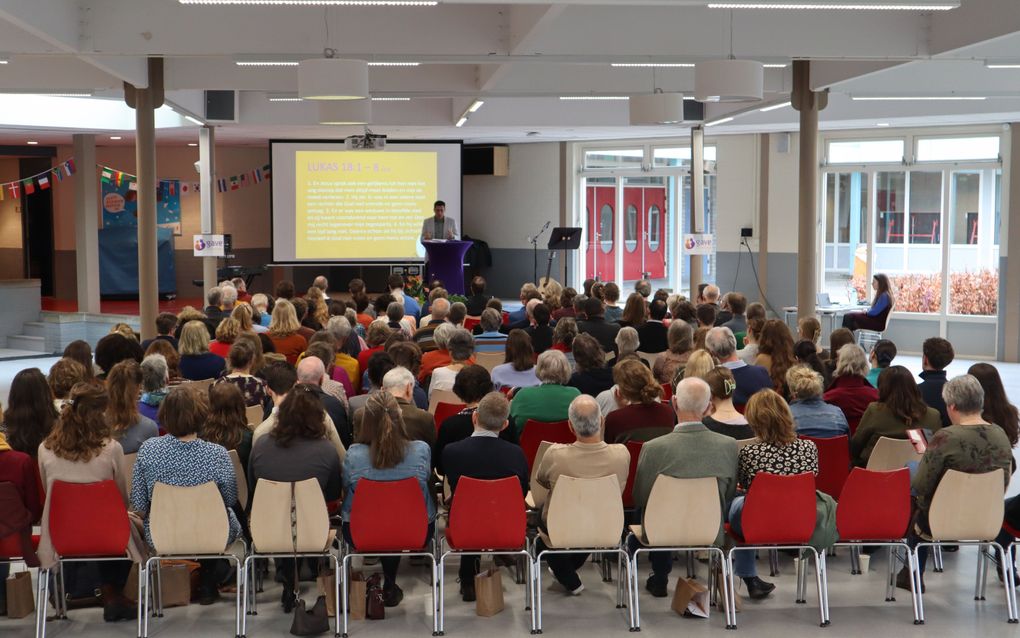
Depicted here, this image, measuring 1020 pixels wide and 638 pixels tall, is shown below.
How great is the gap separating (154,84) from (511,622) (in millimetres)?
7414

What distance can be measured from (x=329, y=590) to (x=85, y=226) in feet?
41.9

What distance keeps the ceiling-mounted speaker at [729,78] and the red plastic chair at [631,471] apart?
3447 millimetres

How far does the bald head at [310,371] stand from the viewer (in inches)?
231

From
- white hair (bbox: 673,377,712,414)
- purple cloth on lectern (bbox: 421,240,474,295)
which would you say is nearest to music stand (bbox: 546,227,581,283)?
purple cloth on lectern (bbox: 421,240,474,295)

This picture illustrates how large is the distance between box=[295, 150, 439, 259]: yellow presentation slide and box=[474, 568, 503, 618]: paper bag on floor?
1246 centimetres

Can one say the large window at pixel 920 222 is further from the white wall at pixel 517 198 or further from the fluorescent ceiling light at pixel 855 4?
the fluorescent ceiling light at pixel 855 4

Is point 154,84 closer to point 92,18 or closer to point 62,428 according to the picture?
point 92,18

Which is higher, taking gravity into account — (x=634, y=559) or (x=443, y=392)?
(x=443, y=392)

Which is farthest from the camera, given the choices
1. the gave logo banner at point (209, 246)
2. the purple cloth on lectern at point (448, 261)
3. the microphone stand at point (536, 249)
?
the microphone stand at point (536, 249)

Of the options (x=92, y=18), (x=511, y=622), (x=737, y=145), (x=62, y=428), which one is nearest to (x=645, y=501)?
(x=511, y=622)

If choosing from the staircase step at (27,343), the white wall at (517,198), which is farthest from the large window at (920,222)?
the staircase step at (27,343)

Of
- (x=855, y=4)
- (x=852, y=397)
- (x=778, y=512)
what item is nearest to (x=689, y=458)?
(x=778, y=512)

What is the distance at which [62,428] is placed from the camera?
4898 millimetres

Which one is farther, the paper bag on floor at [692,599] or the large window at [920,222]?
the large window at [920,222]
